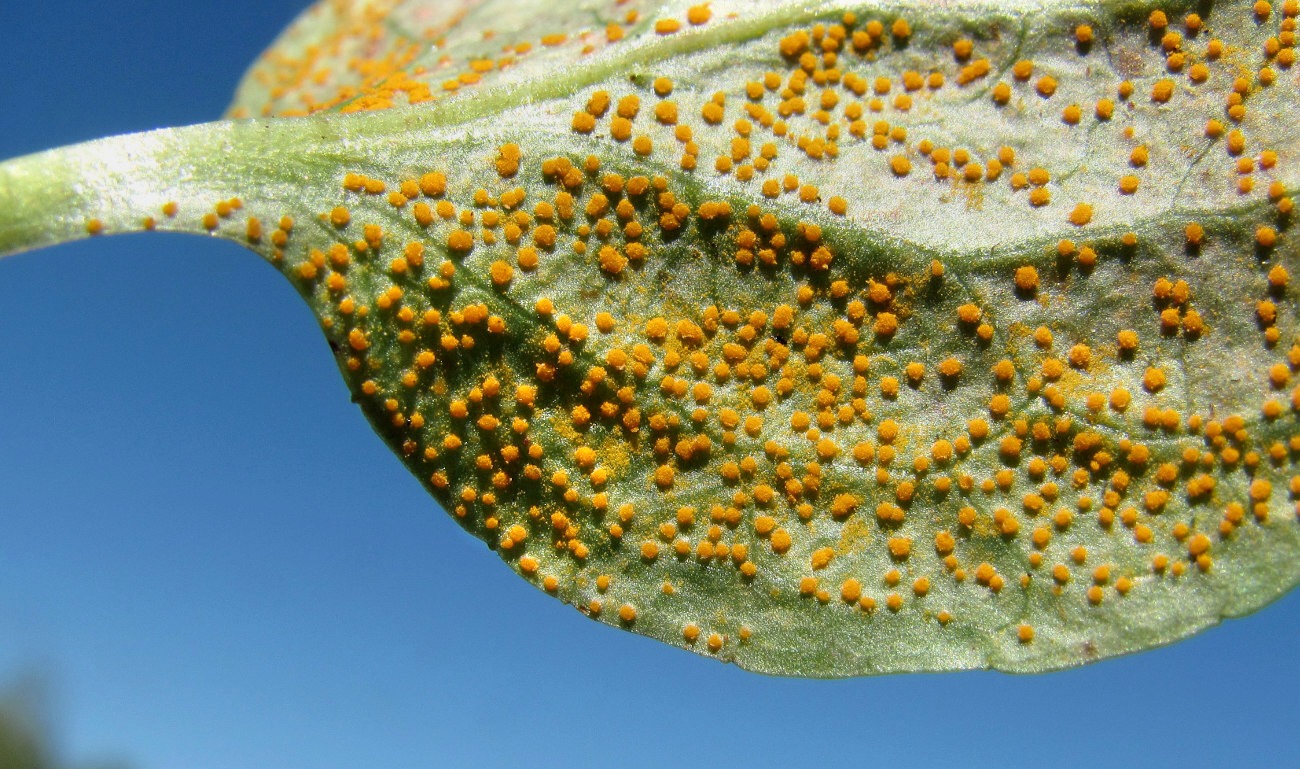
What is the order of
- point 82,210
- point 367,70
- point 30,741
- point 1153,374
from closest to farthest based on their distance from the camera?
1. point 82,210
2. point 1153,374
3. point 367,70
4. point 30,741

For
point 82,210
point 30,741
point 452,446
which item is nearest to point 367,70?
point 82,210

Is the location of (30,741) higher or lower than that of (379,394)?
lower

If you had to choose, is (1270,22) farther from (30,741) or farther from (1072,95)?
(30,741)

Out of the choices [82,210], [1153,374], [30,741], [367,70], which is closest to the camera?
[82,210]

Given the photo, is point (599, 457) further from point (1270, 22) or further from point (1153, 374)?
point (1270, 22)

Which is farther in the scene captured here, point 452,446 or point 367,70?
point 367,70

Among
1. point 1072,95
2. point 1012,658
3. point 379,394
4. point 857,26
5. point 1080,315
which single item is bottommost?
point 1012,658

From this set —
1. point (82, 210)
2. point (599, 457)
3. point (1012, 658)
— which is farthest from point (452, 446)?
point (1012, 658)
